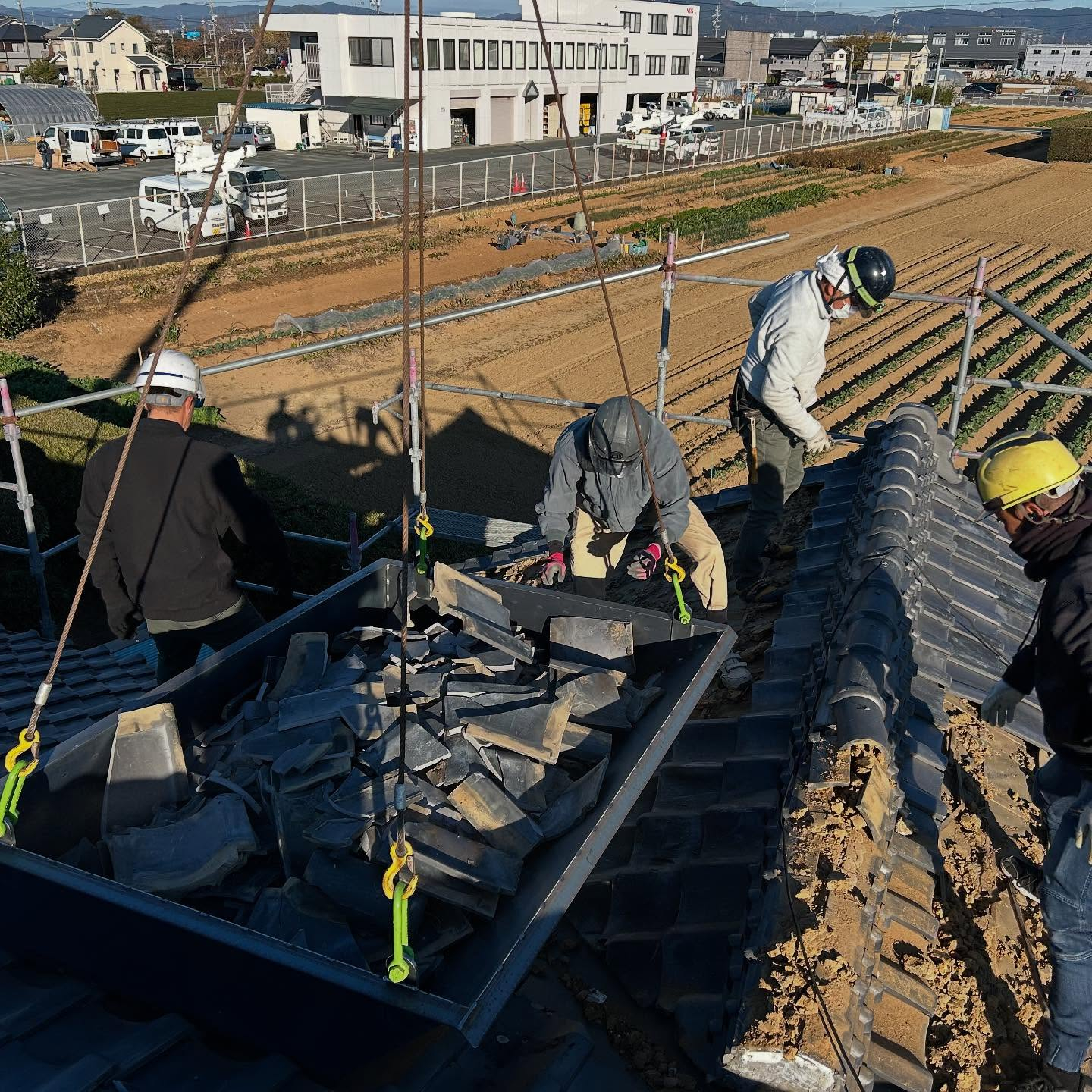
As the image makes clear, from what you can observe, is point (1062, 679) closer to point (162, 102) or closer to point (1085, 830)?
point (1085, 830)

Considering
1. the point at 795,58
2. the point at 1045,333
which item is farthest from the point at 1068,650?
the point at 795,58

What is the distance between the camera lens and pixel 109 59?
217ft

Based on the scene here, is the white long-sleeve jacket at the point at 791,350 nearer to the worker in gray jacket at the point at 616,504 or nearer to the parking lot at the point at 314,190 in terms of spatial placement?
the worker in gray jacket at the point at 616,504

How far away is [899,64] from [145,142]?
67114mm

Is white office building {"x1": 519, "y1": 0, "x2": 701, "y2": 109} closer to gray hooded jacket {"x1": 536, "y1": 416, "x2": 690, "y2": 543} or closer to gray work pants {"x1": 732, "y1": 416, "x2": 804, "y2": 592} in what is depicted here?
gray work pants {"x1": 732, "y1": 416, "x2": 804, "y2": 592}

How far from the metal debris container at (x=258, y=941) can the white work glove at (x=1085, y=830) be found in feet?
4.18

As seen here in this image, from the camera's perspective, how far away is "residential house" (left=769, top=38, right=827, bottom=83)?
317 ft

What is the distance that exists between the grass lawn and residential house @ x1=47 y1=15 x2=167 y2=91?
5.21 ft

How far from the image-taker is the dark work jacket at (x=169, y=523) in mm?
4512

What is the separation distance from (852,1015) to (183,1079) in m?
1.70

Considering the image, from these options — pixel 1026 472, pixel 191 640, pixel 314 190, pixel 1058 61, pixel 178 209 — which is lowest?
pixel 314 190

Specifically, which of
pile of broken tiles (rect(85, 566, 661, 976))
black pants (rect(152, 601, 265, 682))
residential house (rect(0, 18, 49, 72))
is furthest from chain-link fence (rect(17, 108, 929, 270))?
residential house (rect(0, 18, 49, 72))

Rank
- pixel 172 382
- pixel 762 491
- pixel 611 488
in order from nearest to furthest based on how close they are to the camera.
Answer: pixel 172 382
pixel 611 488
pixel 762 491

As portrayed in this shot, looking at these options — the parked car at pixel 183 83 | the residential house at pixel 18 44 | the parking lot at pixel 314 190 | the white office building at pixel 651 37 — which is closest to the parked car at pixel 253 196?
the parking lot at pixel 314 190
